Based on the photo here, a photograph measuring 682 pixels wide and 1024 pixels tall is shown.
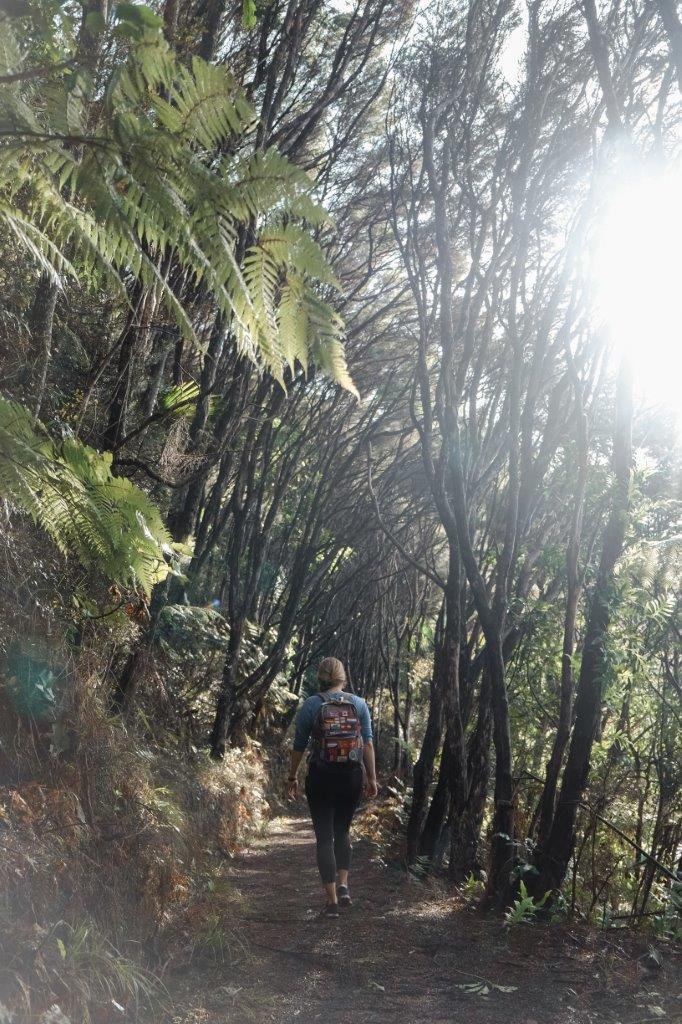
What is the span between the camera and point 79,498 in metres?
3.07

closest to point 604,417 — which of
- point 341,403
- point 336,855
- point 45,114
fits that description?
point 341,403

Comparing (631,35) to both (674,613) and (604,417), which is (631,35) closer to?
(674,613)

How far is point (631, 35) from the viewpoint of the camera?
681 cm

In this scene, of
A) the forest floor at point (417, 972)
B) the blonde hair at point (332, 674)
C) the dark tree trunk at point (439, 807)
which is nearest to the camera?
the forest floor at point (417, 972)

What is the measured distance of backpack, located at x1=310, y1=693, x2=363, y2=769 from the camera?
6125 millimetres

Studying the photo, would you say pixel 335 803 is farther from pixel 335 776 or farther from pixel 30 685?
pixel 30 685

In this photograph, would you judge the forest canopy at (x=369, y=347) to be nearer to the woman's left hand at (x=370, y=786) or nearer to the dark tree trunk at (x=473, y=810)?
the dark tree trunk at (x=473, y=810)

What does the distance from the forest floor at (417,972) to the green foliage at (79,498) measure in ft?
7.22

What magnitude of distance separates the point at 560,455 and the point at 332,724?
5.98 metres

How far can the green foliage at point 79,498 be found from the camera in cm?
282

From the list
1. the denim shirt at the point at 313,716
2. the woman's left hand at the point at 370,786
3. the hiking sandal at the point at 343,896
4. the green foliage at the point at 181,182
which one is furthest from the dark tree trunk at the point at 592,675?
the green foliage at the point at 181,182

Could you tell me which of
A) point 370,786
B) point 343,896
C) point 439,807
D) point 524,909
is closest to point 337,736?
point 370,786

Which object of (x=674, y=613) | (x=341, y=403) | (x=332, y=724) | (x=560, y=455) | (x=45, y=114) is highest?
(x=341, y=403)

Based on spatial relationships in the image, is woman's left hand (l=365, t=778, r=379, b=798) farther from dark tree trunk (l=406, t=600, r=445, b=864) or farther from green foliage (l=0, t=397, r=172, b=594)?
green foliage (l=0, t=397, r=172, b=594)
